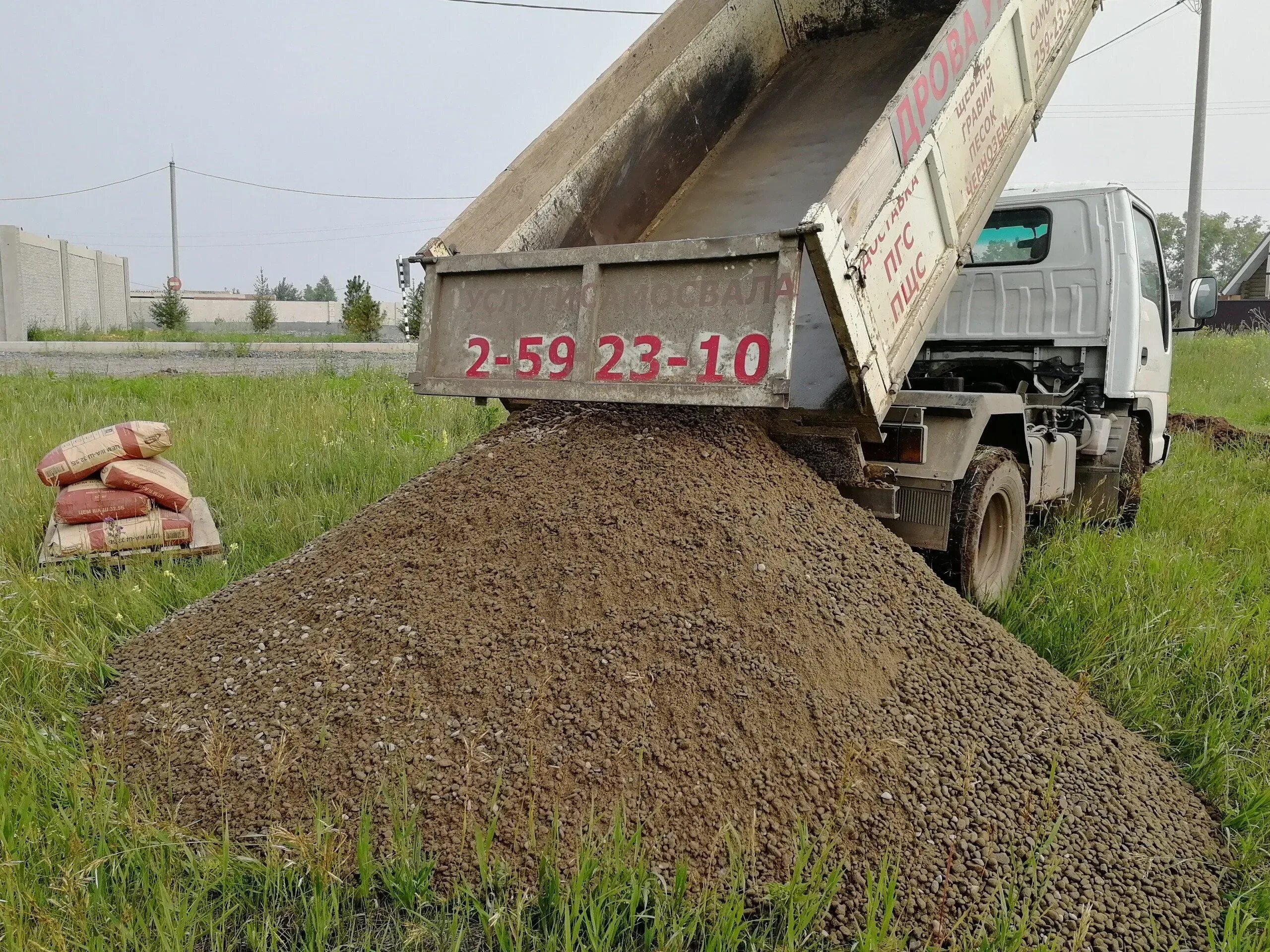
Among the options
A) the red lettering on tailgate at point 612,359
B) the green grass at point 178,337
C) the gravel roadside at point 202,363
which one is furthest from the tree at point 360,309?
the red lettering on tailgate at point 612,359

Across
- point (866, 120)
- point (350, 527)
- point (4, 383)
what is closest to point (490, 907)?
point (350, 527)

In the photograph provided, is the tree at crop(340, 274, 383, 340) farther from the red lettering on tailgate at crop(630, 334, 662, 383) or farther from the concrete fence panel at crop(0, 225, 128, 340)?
the red lettering on tailgate at crop(630, 334, 662, 383)

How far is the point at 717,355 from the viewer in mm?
3326

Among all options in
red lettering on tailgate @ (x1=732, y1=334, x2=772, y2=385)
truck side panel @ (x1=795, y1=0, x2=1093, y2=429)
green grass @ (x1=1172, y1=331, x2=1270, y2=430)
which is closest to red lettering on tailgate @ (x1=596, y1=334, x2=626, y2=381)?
red lettering on tailgate @ (x1=732, y1=334, x2=772, y2=385)

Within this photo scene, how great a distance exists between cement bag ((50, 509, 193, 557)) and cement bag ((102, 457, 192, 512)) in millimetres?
104

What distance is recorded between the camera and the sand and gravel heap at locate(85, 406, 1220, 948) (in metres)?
2.38

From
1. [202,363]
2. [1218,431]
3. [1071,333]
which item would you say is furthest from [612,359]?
[202,363]

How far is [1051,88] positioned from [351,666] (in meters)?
4.44

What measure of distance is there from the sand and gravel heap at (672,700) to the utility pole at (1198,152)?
17615 millimetres

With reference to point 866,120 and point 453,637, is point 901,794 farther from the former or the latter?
point 866,120

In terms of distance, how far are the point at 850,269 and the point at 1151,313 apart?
4.32 metres

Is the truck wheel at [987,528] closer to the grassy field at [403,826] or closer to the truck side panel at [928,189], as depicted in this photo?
the grassy field at [403,826]

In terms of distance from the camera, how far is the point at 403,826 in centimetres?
230

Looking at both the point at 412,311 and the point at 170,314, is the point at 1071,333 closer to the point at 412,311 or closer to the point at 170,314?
the point at 412,311
